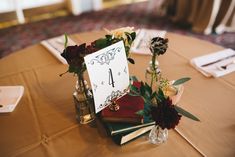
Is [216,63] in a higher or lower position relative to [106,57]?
lower

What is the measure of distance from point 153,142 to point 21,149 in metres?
0.45

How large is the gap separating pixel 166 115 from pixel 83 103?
1.10 feet

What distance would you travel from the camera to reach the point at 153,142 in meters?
0.79

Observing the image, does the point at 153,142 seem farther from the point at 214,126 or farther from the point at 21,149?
the point at 21,149

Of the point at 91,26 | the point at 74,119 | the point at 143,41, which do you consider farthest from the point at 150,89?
the point at 91,26

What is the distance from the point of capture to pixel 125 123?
2.62 ft

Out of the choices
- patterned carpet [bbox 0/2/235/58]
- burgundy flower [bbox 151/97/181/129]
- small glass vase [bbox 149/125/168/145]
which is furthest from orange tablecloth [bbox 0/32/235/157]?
patterned carpet [bbox 0/2/235/58]

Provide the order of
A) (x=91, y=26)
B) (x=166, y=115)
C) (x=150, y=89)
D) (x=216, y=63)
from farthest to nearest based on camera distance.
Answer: (x=91, y=26) → (x=216, y=63) → (x=150, y=89) → (x=166, y=115)

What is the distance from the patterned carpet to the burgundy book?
7.60 ft

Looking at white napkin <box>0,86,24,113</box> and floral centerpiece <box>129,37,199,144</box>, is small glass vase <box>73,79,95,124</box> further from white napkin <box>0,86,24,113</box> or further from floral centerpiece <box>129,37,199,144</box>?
white napkin <box>0,86,24,113</box>

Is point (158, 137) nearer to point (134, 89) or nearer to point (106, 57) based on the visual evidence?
point (134, 89)

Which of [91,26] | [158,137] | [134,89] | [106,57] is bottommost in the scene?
[91,26]

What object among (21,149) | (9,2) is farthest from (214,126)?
(9,2)

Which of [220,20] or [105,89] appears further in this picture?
[220,20]
